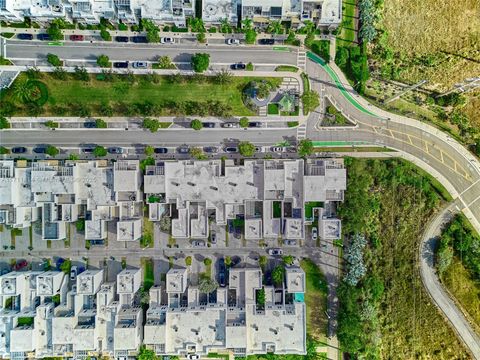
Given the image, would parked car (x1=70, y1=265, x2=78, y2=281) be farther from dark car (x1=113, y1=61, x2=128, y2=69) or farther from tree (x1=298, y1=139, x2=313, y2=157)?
tree (x1=298, y1=139, x2=313, y2=157)

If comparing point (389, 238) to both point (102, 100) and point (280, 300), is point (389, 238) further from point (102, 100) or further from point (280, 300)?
point (102, 100)

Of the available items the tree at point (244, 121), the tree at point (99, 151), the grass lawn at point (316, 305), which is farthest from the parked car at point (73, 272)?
the grass lawn at point (316, 305)

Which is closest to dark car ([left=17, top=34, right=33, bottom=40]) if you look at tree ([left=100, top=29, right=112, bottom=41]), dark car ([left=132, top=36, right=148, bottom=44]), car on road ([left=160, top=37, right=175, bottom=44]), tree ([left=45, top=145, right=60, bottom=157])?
tree ([left=100, top=29, right=112, bottom=41])

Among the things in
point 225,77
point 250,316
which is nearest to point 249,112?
point 225,77

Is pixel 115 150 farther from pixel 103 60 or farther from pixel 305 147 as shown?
pixel 305 147

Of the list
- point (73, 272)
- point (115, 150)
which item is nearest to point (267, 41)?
point (115, 150)

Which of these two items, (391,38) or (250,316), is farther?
(391,38)

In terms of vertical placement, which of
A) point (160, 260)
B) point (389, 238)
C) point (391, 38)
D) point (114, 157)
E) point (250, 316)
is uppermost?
point (391, 38)
